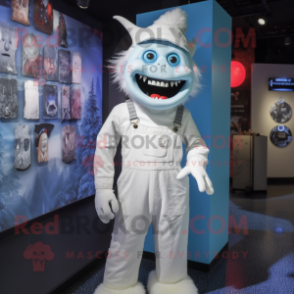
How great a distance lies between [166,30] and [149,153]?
695 millimetres

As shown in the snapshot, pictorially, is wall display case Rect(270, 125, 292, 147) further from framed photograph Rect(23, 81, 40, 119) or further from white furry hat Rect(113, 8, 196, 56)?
white furry hat Rect(113, 8, 196, 56)

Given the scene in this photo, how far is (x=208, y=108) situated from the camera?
7.80 ft

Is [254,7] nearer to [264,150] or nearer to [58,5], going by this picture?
[264,150]

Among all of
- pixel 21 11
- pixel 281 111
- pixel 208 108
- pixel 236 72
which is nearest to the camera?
pixel 208 108

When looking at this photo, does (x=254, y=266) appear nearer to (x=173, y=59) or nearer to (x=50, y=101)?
(x=173, y=59)

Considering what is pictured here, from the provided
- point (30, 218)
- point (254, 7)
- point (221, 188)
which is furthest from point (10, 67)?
point (254, 7)

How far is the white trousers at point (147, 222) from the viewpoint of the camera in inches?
72.9

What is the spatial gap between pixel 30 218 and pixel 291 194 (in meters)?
4.08

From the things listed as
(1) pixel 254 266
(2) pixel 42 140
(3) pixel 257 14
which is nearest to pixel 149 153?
(1) pixel 254 266

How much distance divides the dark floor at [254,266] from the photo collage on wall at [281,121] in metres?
2.67

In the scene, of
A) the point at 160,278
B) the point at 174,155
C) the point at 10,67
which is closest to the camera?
the point at 174,155

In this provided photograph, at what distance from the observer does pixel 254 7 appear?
4.92 meters

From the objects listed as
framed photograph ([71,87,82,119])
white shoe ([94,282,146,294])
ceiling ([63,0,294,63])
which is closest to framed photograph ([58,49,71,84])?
framed photograph ([71,87,82,119])

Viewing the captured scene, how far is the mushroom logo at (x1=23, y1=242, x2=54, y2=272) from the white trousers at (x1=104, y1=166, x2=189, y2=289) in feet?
2.56
